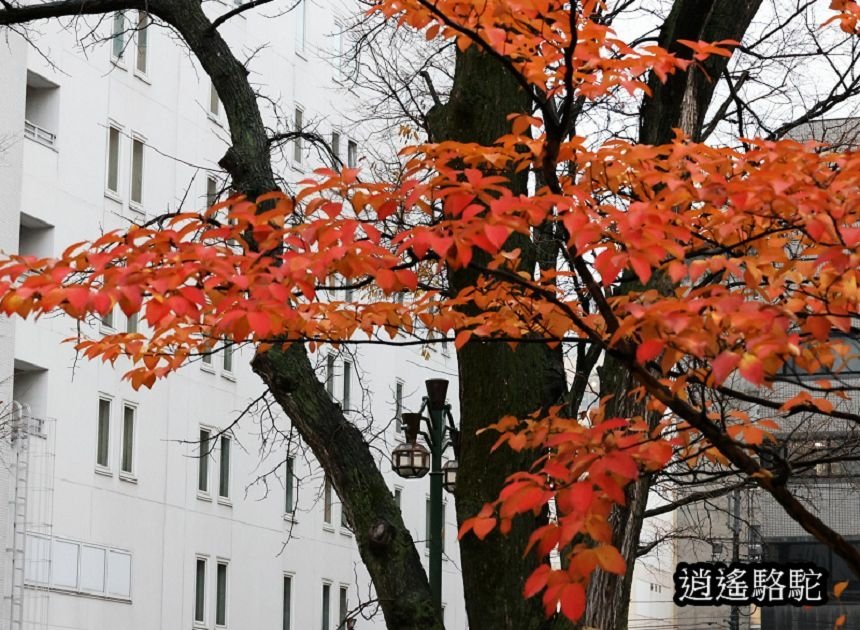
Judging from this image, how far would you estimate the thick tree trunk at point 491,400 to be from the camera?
894 cm

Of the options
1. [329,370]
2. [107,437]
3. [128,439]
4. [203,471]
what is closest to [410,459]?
[107,437]

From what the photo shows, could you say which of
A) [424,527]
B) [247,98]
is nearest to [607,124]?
[247,98]

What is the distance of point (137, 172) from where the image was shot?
114ft

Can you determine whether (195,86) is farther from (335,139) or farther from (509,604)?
(509,604)

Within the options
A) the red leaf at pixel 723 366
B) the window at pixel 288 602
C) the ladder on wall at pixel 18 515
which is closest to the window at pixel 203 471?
the window at pixel 288 602

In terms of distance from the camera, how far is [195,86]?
1447 inches

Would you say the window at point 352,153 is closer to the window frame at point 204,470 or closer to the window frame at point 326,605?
the window frame at point 204,470

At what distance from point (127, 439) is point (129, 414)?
57 centimetres

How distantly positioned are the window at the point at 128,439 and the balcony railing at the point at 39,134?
6.10 meters

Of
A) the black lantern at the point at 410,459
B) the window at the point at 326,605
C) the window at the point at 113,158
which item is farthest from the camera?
the window at the point at 326,605

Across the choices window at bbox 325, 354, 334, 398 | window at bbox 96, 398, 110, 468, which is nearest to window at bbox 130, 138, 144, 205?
window at bbox 96, 398, 110, 468

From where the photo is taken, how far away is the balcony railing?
30.4m

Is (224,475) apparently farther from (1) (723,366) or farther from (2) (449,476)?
(1) (723,366)

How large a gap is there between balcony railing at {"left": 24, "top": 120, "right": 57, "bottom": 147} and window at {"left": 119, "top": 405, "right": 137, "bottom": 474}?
20.0ft
